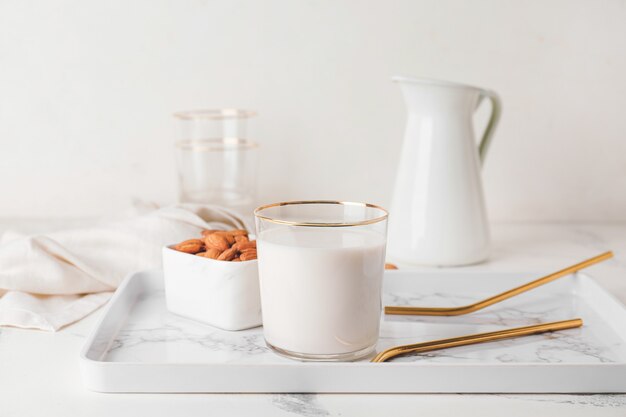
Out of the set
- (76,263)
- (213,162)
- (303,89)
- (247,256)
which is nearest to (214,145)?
(213,162)

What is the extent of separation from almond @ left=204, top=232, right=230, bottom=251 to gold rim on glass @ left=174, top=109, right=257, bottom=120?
38 cm

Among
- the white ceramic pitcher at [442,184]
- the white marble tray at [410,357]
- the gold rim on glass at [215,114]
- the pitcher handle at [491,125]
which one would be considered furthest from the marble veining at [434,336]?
the gold rim on glass at [215,114]

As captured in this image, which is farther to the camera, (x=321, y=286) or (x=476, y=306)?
(x=476, y=306)

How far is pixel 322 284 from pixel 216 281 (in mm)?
135

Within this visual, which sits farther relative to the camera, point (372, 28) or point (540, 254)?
point (372, 28)

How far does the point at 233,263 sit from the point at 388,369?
18 cm

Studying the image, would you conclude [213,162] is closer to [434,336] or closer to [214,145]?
[214,145]

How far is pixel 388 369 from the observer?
0.54 m

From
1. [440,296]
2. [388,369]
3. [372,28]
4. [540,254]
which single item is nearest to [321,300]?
[388,369]

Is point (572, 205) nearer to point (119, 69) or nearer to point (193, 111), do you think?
point (193, 111)

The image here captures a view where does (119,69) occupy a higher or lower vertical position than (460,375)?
higher

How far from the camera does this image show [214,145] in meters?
1.06

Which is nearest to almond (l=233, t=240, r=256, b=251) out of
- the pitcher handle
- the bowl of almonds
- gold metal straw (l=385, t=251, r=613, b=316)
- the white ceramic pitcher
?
the bowl of almonds

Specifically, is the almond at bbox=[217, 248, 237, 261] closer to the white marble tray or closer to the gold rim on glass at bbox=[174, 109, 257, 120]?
the white marble tray
